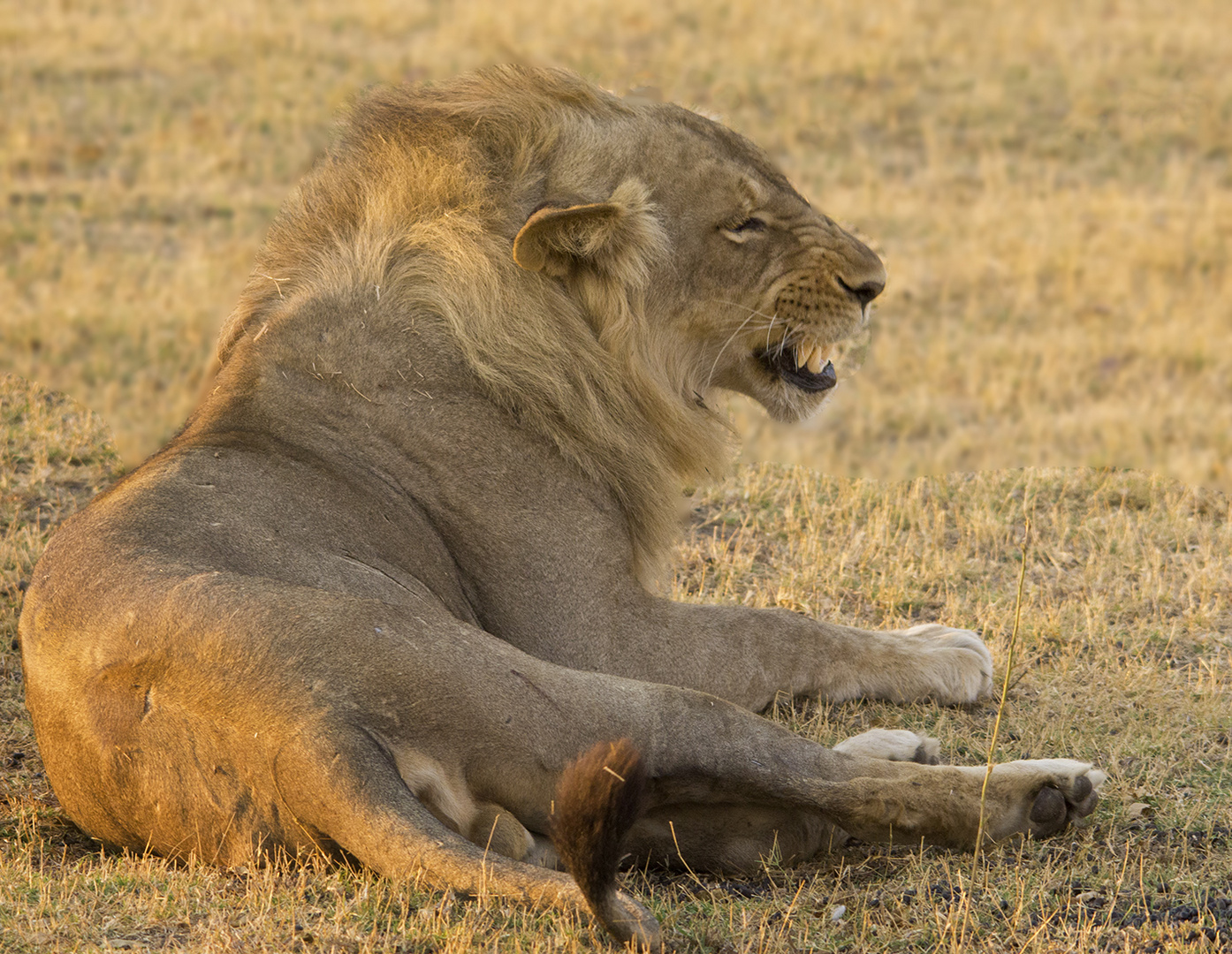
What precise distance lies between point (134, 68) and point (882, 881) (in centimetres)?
1779

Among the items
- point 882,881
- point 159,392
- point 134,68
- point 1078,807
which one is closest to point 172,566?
point 882,881

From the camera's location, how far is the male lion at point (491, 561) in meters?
3.34

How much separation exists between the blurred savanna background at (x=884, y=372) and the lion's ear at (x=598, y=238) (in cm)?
115

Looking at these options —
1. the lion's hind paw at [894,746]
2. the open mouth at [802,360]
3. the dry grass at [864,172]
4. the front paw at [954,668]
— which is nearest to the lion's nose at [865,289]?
the open mouth at [802,360]

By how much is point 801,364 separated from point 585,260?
0.79 meters

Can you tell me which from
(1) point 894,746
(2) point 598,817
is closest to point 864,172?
(1) point 894,746

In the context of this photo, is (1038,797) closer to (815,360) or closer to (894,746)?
(894,746)

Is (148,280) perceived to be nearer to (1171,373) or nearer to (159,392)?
(159,392)

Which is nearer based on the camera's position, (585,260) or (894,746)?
(894,746)

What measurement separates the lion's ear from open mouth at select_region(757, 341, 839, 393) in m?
0.53

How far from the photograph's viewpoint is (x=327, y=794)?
321 centimetres

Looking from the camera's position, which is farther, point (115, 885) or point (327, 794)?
point (115, 885)

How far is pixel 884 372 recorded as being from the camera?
40.9ft

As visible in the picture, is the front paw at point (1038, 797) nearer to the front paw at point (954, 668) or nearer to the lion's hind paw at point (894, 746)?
the lion's hind paw at point (894, 746)
